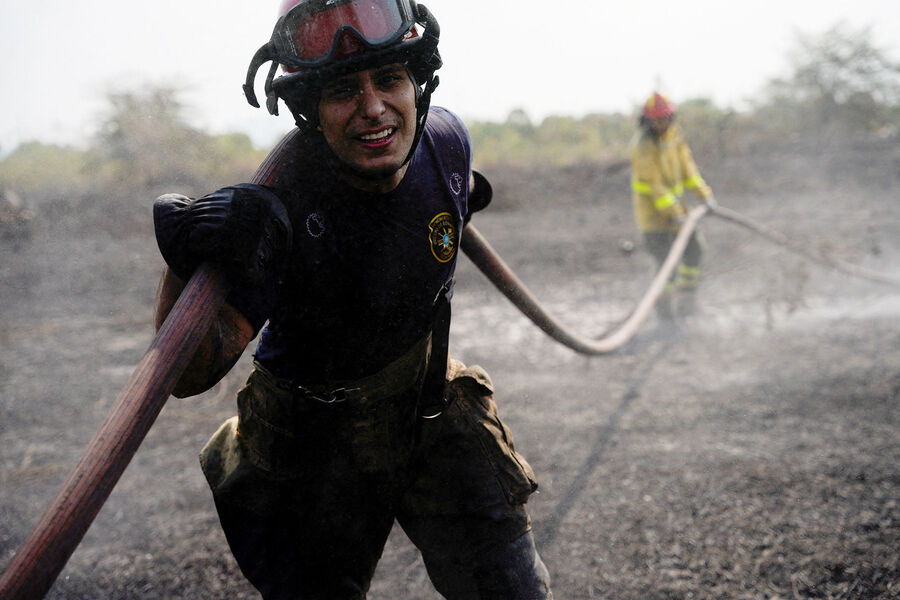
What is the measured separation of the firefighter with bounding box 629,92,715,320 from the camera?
6227 millimetres

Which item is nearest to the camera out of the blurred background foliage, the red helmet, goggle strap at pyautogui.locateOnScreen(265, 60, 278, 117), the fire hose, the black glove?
the fire hose

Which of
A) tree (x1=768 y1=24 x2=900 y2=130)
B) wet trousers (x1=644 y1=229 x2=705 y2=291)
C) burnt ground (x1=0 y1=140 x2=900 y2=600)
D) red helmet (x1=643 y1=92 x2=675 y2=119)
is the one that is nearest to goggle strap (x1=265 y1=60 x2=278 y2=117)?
burnt ground (x1=0 y1=140 x2=900 y2=600)

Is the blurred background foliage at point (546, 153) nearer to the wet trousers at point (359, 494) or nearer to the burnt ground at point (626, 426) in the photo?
the burnt ground at point (626, 426)

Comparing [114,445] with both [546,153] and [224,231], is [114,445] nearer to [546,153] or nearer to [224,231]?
[224,231]

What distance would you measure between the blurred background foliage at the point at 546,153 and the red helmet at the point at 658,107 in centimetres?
740

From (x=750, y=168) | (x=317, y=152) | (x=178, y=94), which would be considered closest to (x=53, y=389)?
(x=317, y=152)

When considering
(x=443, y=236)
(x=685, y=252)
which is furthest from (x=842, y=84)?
(x=443, y=236)

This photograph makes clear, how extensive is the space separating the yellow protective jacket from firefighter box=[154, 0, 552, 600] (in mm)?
4899

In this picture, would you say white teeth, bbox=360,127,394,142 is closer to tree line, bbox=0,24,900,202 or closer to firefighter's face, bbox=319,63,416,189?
firefighter's face, bbox=319,63,416,189

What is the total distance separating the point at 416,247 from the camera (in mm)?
1564

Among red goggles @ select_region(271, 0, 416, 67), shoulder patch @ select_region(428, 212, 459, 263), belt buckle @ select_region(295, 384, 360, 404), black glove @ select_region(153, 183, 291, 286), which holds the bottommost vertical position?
belt buckle @ select_region(295, 384, 360, 404)

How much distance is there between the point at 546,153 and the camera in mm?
15141

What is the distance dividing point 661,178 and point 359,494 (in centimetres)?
558

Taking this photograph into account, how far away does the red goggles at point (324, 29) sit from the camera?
55.7 inches
